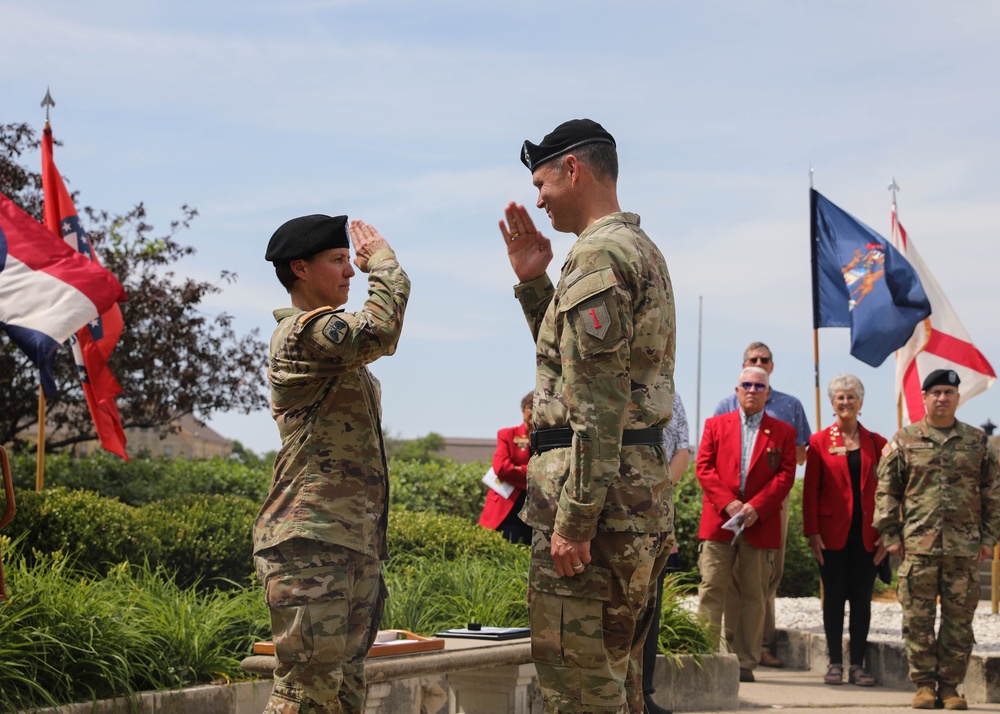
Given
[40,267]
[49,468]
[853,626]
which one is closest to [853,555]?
[853,626]

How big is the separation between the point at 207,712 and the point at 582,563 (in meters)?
3.12

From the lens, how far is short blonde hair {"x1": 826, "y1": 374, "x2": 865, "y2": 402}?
9.30 metres

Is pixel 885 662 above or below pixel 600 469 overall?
below

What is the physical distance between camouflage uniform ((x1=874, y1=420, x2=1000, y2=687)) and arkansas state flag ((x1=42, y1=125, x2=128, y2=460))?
23.7 feet

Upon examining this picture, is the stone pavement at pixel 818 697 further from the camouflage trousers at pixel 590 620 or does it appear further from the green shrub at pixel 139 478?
the green shrub at pixel 139 478

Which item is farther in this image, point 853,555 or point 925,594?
point 853,555

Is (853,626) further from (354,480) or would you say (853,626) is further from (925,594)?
(354,480)

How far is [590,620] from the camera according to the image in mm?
3791

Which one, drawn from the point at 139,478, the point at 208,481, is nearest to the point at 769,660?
the point at 208,481

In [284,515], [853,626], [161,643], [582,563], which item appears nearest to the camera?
[582,563]

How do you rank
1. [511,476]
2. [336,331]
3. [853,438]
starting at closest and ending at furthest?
[336,331] < [511,476] < [853,438]

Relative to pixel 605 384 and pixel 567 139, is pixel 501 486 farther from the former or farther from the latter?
pixel 605 384

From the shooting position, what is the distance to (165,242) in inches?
639

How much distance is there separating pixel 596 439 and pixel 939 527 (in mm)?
5452
